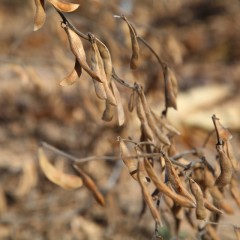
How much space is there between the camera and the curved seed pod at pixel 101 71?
5.66 ft

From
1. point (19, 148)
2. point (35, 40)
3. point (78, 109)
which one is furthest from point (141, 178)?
point (35, 40)

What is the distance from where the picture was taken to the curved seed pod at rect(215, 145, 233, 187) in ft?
6.11

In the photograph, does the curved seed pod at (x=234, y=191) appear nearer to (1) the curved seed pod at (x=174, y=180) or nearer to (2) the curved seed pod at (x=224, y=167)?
(2) the curved seed pod at (x=224, y=167)

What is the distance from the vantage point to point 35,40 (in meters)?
6.12

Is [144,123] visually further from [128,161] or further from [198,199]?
[198,199]

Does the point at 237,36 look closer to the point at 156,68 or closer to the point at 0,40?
the point at 0,40

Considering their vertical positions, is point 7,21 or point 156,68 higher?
point 7,21

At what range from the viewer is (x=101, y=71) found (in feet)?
5.73

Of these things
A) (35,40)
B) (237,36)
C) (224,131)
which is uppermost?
(237,36)

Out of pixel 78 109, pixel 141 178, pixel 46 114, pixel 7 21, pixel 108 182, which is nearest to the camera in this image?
pixel 141 178

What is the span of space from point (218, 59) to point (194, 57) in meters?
0.26

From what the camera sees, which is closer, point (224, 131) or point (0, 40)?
point (224, 131)

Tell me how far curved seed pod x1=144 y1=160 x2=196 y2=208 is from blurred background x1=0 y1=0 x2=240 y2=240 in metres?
0.73

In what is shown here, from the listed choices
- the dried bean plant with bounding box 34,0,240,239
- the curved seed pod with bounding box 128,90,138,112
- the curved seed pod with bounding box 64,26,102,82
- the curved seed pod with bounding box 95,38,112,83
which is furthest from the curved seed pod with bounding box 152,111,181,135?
the curved seed pod with bounding box 64,26,102,82
